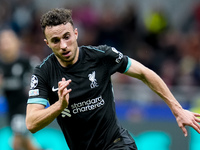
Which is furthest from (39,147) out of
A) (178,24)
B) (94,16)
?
(178,24)

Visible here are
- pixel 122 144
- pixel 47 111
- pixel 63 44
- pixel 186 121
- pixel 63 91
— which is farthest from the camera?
pixel 122 144

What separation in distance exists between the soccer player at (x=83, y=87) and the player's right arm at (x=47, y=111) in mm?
17

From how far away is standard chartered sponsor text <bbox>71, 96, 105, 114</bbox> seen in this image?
15.5 feet

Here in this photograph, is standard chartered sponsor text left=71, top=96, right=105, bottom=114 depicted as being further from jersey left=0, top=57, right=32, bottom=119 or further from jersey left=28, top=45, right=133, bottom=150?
jersey left=0, top=57, right=32, bottom=119

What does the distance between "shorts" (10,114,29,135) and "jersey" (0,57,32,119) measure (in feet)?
0.28

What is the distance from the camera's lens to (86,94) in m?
4.77

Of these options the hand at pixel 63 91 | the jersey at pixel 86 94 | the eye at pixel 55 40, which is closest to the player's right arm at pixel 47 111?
the hand at pixel 63 91

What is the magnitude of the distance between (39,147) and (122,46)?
13.1ft

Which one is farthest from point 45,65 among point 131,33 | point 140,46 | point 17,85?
point 131,33

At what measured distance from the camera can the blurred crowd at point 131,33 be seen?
1100 cm

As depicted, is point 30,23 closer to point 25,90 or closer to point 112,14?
point 112,14

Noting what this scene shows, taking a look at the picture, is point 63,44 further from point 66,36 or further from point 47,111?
point 47,111

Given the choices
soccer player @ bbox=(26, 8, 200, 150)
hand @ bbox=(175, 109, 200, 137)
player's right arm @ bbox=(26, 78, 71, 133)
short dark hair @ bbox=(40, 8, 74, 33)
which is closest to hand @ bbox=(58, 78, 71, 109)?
player's right arm @ bbox=(26, 78, 71, 133)

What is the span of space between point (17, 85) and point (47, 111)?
15.4 ft
